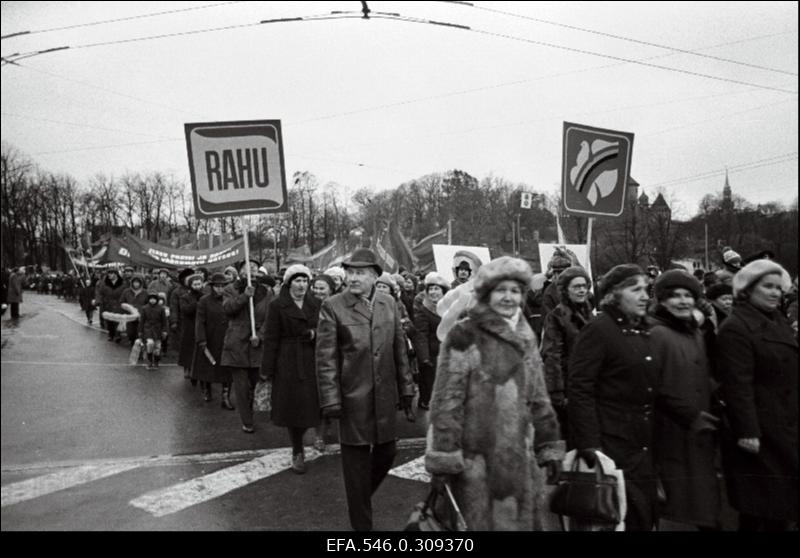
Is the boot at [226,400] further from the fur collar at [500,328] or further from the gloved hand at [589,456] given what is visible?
the gloved hand at [589,456]

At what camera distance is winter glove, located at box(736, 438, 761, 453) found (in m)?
3.06

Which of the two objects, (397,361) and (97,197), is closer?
(97,197)

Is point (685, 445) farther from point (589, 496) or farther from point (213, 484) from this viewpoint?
point (213, 484)

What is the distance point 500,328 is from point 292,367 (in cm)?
279

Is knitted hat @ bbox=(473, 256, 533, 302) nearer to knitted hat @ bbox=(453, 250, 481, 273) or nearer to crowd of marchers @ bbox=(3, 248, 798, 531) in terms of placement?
crowd of marchers @ bbox=(3, 248, 798, 531)

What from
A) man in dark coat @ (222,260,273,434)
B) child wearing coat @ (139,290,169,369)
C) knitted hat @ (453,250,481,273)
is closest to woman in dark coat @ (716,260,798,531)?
knitted hat @ (453,250,481,273)

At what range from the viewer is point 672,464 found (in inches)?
127

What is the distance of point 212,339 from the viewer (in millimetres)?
7871

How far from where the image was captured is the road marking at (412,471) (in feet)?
16.4

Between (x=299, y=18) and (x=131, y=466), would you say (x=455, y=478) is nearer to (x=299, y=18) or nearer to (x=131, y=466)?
(x=131, y=466)

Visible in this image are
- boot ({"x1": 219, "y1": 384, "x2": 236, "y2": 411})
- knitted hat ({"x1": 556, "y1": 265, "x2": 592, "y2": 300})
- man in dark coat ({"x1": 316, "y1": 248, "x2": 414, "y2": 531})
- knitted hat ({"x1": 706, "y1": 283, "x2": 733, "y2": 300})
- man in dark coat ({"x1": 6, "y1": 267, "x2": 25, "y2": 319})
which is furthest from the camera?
boot ({"x1": 219, "y1": 384, "x2": 236, "y2": 411})

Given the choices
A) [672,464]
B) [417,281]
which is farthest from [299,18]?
[417,281]

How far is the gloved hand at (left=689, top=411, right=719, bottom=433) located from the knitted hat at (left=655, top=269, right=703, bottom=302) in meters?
0.66

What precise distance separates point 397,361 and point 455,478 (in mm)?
1355
